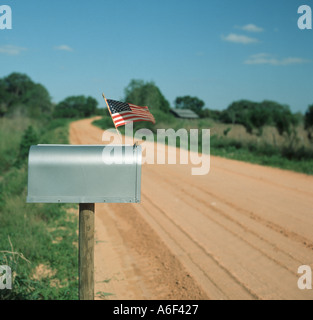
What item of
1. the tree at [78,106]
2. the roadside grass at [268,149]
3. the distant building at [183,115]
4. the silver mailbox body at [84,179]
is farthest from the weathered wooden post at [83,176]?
the tree at [78,106]

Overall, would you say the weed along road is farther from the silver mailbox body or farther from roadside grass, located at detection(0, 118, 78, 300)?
the silver mailbox body

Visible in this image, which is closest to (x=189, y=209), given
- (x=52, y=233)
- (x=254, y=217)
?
(x=254, y=217)

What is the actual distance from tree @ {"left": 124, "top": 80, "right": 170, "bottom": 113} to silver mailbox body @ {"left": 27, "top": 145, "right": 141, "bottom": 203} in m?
31.5

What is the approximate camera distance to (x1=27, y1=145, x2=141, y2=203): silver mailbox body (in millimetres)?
2086

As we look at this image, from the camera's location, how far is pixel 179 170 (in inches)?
413

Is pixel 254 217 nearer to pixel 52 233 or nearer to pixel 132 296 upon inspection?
pixel 132 296

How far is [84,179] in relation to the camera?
2.08 meters

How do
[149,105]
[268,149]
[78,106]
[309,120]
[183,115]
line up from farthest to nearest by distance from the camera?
[78,106]
[183,115]
[149,105]
[309,120]
[268,149]

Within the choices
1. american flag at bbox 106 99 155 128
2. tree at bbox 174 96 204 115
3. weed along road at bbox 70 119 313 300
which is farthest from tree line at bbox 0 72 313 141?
american flag at bbox 106 99 155 128

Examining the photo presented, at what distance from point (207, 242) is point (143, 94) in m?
31.0

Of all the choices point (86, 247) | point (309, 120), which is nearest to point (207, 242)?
point (86, 247)

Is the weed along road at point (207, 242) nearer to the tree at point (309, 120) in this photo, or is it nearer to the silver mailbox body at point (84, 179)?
the silver mailbox body at point (84, 179)

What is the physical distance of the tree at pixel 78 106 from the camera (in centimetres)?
6985

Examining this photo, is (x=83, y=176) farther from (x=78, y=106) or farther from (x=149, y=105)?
(x=78, y=106)
